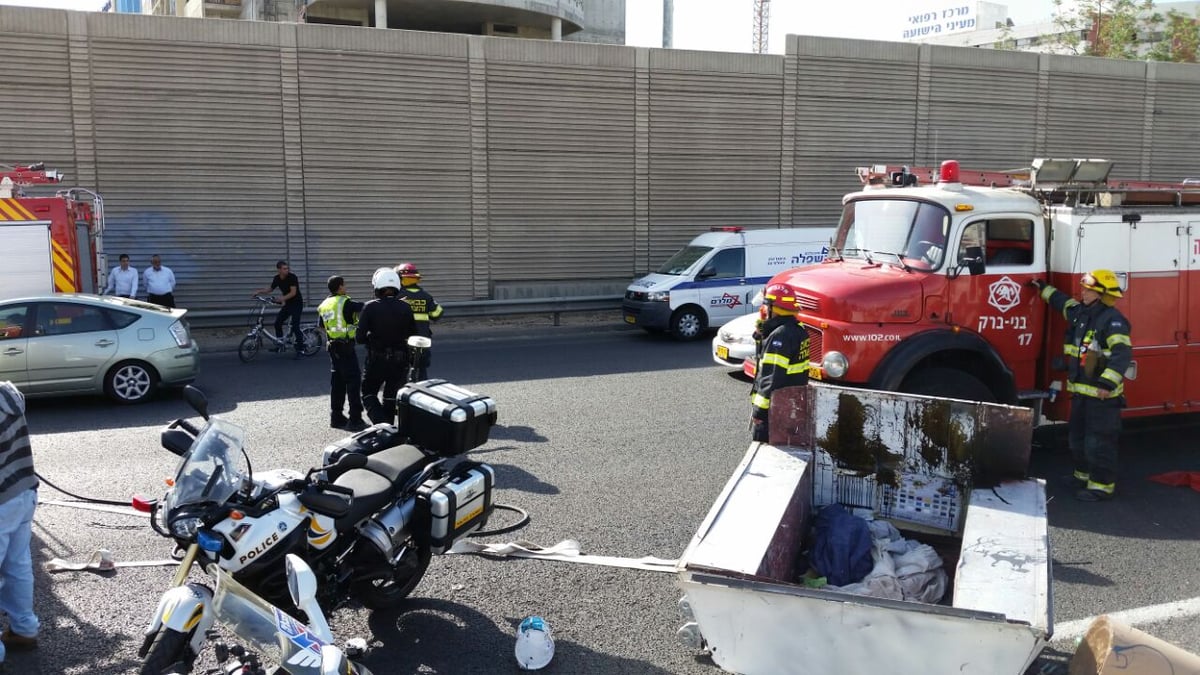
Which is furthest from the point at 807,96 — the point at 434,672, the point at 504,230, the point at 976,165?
the point at 434,672

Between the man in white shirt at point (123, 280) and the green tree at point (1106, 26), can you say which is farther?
the green tree at point (1106, 26)

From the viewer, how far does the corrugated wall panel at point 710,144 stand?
70.8ft

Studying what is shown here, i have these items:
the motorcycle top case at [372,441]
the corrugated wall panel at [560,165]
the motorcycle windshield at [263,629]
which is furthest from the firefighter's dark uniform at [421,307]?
the corrugated wall panel at [560,165]

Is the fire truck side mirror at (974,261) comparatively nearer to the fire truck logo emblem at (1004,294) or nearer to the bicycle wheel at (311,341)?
the fire truck logo emblem at (1004,294)

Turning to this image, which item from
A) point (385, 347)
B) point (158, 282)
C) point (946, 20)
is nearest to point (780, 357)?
point (385, 347)

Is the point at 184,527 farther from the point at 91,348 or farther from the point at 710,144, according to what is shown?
the point at 710,144

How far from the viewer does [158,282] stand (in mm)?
16672

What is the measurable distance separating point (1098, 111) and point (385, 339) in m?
22.8

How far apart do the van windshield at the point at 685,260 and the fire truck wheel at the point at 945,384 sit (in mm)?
9281

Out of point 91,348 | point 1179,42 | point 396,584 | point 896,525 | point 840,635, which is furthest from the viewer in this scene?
point 1179,42

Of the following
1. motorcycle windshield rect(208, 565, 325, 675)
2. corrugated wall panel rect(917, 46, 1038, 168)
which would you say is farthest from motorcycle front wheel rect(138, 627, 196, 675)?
corrugated wall panel rect(917, 46, 1038, 168)

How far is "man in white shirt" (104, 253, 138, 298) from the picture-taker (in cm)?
1627

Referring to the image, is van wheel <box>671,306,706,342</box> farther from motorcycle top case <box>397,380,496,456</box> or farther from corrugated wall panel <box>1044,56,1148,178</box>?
corrugated wall panel <box>1044,56,1148,178</box>

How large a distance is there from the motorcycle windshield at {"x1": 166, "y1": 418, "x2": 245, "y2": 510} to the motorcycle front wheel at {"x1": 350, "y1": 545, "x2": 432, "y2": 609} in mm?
1205
